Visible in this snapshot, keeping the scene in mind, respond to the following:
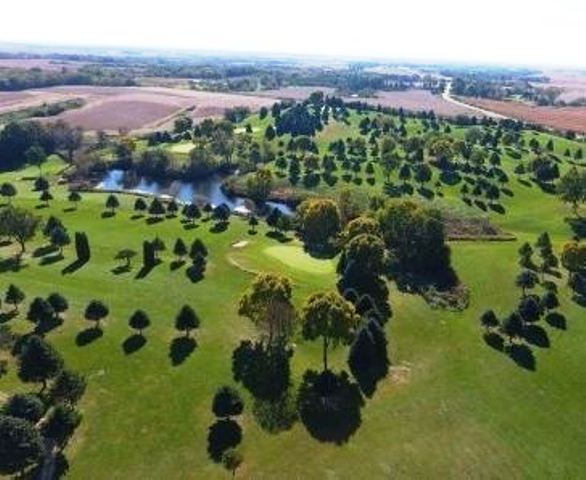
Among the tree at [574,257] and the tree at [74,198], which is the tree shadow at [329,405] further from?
the tree at [74,198]

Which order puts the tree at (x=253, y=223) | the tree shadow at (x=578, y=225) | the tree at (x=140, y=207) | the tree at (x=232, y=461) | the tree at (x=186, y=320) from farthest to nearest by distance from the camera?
1. the tree at (x=140, y=207)
2. the tree shadow at (x=578, y=225)
3. the tree at (x=253, y=223)
4. the tree at (x=186, y=320)
5. the tree at (x=232, y=461)

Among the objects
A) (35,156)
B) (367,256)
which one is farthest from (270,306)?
(35,156)

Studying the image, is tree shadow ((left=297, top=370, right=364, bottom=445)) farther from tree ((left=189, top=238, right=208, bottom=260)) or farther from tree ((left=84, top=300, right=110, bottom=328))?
tree ((left=189, top=238, right=208, bottom=260))

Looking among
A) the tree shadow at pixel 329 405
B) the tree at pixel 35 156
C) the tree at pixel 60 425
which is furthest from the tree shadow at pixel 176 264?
the tree at pixel 35 156

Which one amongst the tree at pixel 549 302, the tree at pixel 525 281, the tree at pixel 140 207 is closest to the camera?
the tree at pixel 549 302

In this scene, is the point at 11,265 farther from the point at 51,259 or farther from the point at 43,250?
the point at 43,250

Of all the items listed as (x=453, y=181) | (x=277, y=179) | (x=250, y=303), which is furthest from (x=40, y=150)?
(x=250, y=303)
